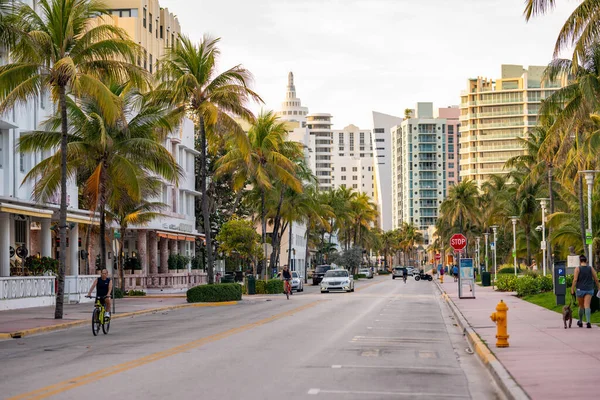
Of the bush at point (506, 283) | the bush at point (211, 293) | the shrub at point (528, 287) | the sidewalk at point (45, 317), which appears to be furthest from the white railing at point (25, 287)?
the bush at point (506, 283)

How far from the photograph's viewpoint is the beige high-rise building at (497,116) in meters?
171

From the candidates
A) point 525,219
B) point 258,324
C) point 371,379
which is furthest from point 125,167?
point 525,219

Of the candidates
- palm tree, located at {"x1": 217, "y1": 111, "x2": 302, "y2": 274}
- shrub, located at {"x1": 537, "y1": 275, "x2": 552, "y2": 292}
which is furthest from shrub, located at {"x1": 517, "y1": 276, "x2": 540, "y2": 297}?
palm tree, located at {"x1": 217, "y1": 111, "x2": 302, "y2": 274}

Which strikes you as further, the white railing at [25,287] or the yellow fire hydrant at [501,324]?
the white railing at [25,287]

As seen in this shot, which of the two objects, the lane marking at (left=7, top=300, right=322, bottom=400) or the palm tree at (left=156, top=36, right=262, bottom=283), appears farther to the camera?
the palm tree at (left=156, top=36, right=262, bottom=283)

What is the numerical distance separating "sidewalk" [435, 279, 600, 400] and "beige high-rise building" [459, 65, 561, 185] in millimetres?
149852

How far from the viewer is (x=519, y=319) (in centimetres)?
2641

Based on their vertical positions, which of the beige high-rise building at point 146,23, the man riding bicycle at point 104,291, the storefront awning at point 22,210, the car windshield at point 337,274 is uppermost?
the beige high-rise building at point 146,23

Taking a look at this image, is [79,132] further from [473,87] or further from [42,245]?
[473,87]

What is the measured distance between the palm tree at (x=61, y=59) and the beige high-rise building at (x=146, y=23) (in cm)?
3608

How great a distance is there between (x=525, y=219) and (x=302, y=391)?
221 feet

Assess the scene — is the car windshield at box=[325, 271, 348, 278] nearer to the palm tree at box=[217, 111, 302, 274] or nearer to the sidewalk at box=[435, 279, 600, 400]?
the palm tree at box=[217, 111, 302, 274]

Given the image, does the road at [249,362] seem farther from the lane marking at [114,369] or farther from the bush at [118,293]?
the bush at [118,293]

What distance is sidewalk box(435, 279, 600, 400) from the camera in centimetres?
1168
